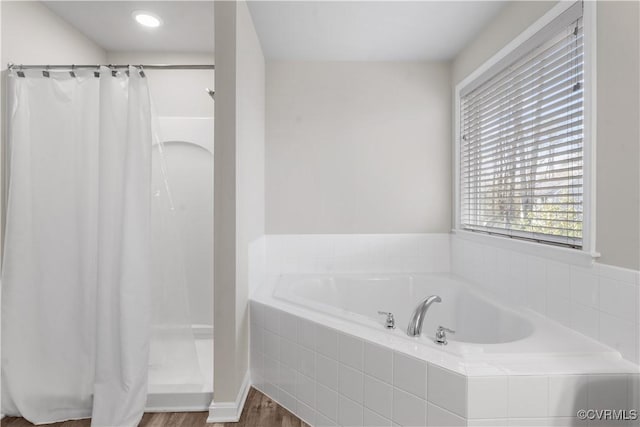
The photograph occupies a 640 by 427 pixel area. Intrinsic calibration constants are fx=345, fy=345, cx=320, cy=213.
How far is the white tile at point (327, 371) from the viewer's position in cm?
161

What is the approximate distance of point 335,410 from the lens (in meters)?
1.61

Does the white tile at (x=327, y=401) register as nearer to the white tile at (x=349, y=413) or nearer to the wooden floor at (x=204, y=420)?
the white tile at (x=349, y=413)

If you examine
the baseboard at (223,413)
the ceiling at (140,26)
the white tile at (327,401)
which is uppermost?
the ceiling at (140,26)

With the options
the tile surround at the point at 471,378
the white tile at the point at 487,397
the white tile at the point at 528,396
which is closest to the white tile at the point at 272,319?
the tile surround at the point at 471,378

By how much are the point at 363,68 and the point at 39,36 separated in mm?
2172

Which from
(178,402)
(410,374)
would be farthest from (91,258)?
(410,374)

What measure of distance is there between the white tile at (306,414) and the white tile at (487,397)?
836 millimetres

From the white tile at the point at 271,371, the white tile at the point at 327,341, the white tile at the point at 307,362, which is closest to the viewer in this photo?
the white tile at the point at 327,341

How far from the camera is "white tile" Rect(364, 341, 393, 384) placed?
1.41m

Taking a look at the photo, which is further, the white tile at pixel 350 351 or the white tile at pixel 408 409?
the white tile at pixel 350 351

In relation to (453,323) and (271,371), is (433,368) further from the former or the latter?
(453,323)

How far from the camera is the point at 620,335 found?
1331 millimetres

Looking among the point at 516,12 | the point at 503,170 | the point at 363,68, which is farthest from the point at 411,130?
the point at 516,12

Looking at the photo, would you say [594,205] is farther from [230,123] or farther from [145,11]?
[145,11]
